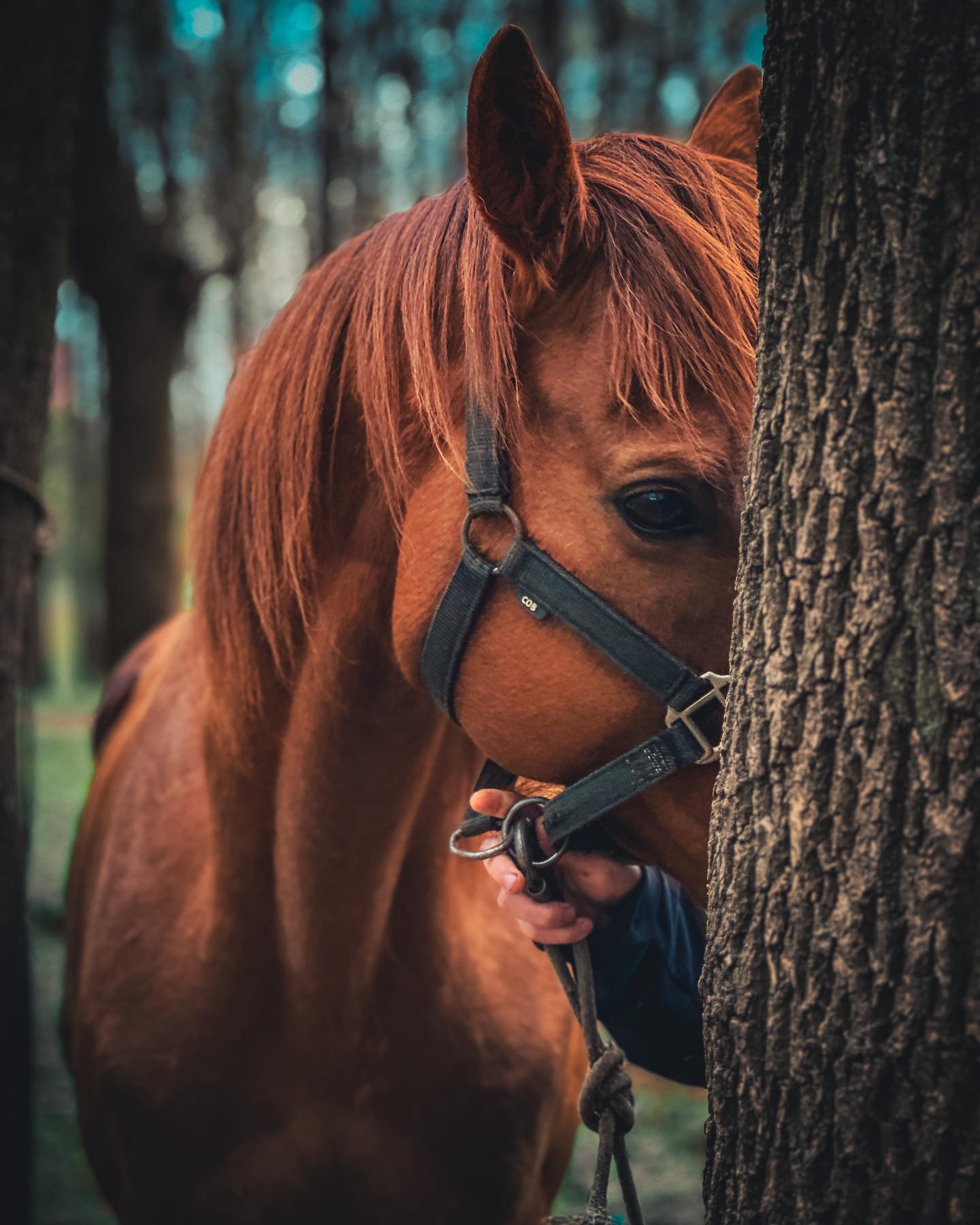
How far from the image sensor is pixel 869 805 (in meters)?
0.88

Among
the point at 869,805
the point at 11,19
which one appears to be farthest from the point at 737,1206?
the point at 11,19

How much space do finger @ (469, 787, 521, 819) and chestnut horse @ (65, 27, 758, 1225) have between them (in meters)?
0.08

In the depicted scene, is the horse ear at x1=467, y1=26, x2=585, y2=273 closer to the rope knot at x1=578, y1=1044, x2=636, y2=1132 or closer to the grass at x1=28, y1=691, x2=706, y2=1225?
the rope knot at x1=578, y1=1044, x2=636, y2=1132

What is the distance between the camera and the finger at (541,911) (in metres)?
1.34

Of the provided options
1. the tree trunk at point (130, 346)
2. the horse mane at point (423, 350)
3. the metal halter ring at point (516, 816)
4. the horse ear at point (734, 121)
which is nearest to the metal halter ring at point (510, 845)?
the metal halter ring at point (516, 816)

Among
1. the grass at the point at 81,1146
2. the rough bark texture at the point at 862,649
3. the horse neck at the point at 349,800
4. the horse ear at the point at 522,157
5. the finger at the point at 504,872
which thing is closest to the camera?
the rough bark texture at the point at 862,649

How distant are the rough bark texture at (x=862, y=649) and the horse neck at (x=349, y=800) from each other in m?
0.69

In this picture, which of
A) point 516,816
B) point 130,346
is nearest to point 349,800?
point 516,816

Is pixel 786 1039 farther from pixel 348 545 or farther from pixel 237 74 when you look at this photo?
pixel 237 74

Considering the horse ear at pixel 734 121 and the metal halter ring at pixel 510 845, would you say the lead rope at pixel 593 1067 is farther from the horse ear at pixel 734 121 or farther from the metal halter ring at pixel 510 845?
the horse ear at pixel 734 121

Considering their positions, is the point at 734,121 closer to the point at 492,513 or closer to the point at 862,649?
the point at 492,513

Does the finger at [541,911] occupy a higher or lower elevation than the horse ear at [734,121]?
lower

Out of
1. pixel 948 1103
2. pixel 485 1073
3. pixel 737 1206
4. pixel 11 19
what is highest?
pixel 11 19

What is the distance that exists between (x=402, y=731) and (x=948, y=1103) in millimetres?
940
